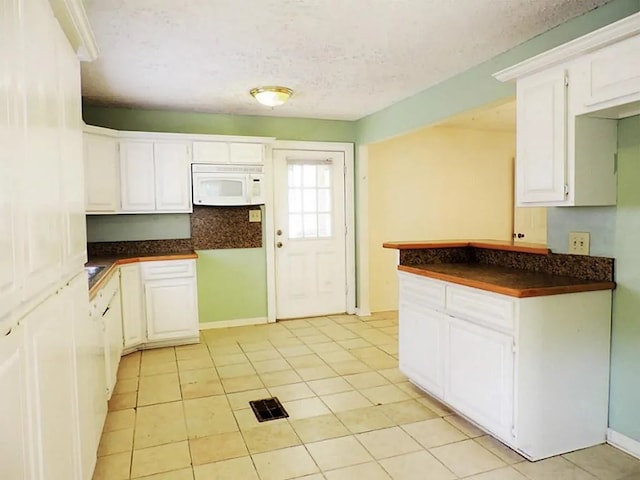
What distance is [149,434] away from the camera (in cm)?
262

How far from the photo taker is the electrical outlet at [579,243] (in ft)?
8.33

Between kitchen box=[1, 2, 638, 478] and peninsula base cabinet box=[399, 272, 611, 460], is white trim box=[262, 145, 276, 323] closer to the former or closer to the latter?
kitchen box=[1, 2, 638, 478]

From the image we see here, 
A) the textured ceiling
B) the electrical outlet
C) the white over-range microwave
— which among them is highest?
the textured ceiling

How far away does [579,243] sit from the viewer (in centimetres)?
257

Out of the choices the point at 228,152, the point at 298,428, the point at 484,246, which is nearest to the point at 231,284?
the point at 228,152

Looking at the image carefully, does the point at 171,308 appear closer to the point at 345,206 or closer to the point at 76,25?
the point at 345,206

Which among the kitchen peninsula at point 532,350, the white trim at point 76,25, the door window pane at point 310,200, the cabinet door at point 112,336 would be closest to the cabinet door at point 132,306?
the cabinet door at point 112,336

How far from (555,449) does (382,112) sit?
3487 mm

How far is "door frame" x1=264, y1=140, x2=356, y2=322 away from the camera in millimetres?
5051

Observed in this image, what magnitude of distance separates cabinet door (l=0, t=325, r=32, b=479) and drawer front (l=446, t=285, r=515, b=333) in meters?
2.05

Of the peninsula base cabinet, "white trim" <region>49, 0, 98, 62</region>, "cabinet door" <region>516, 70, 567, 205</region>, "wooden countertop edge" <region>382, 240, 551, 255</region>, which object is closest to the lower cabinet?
"wooden countertop edge" <region>382, 240, 551, 255</region>

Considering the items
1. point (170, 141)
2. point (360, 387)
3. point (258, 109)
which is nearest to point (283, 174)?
point (258, 109)

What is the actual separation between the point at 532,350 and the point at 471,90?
2017 mm

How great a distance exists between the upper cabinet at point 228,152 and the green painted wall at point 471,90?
1292mm
